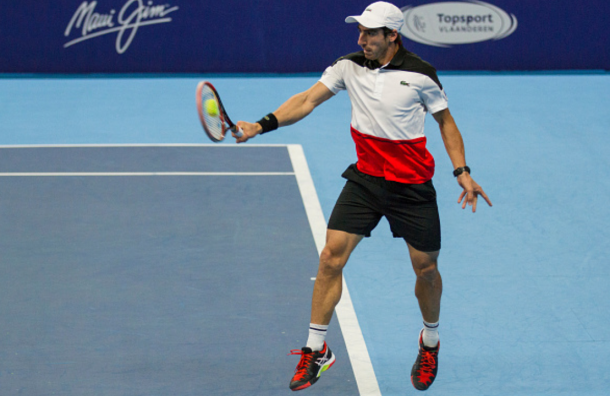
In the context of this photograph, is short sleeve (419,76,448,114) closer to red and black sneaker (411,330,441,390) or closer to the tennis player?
the tennis player

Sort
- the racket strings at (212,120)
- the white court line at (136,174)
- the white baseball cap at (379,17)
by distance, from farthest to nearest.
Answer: the white court line at (136,174) < the racket strings at (212,120) < the white baseball cap at (379,17)

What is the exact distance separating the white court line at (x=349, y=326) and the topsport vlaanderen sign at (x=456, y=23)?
577cm

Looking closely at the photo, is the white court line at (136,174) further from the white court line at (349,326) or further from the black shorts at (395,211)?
the black shorts at (395,211)

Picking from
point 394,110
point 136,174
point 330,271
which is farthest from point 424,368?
point 136,174

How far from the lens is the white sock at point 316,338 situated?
4707 millimetres

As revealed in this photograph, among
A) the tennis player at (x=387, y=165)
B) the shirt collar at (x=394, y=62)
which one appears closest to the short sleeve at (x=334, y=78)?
the tennis player at (x=387, y=165)

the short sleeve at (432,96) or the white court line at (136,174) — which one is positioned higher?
the short sleeve at (432,96)

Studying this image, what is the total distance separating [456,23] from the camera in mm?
13312

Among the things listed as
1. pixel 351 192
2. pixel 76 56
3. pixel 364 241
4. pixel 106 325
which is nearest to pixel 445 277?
pixel 364 241

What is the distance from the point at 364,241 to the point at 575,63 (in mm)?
8132

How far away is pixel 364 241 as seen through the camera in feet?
23.2

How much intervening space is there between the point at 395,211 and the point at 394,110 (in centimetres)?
58

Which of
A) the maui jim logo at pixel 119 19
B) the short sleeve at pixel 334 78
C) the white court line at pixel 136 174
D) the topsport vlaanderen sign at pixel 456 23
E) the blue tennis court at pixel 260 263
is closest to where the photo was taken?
the short sleeve at pixel 334 78

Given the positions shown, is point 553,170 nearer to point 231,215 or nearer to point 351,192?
point 231,215
